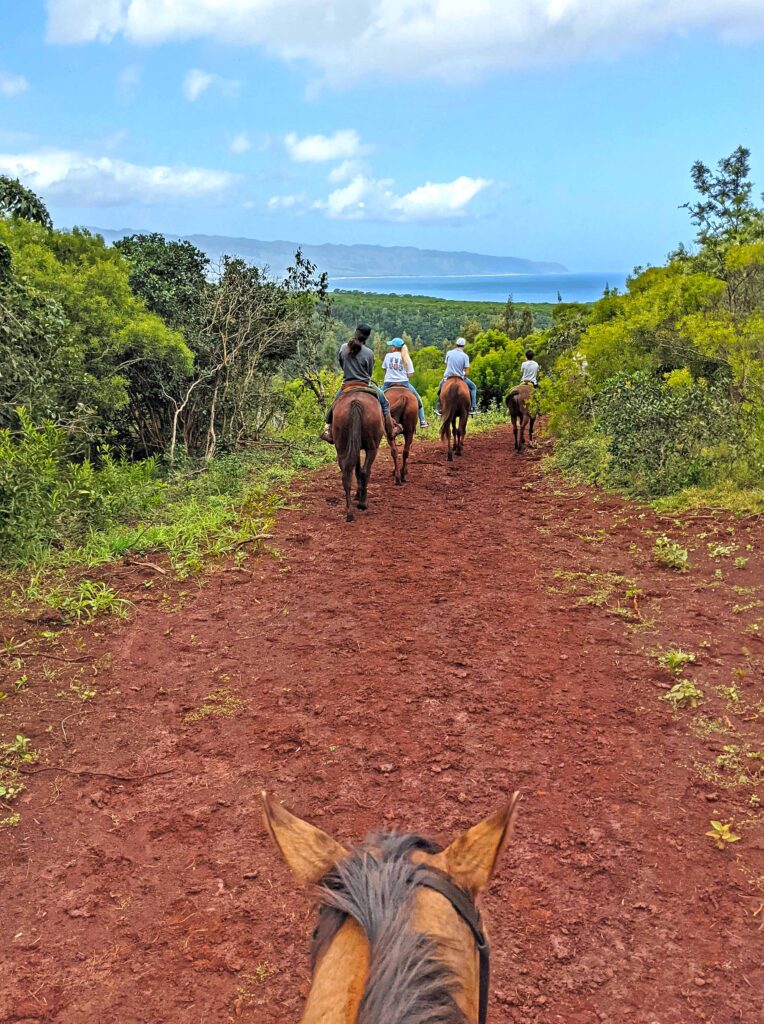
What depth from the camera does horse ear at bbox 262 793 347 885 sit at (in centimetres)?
144

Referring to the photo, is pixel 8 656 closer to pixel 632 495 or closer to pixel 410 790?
pixel 410 790

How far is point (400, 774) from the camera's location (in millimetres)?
3586

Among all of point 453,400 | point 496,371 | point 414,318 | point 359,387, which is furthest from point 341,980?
point 414,318

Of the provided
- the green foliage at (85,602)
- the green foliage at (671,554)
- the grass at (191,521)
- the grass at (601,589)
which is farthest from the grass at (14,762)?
the green foliage at (671,554)

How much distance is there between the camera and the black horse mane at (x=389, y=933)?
105 cm

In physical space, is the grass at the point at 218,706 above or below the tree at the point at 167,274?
below

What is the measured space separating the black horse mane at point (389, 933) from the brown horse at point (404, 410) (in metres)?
9.25

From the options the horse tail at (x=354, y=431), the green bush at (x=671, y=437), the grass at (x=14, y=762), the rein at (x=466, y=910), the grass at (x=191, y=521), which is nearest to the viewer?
the rein at (x=466, y=910)

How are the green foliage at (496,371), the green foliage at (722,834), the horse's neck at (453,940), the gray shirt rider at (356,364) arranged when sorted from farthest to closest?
the green foliage at (496,371)
the gray shirt rider at (356,364)
the green foliage at (722,834)
the horse's neck at (453,940)

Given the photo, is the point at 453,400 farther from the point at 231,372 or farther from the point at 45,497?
the point at 45,497

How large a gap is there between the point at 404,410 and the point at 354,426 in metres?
2.81

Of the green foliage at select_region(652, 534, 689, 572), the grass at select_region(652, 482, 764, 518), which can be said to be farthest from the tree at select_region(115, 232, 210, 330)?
the green foliage at select_region(652, 534, 689, 572)

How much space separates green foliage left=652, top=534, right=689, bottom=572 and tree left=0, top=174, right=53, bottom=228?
853 centimetres

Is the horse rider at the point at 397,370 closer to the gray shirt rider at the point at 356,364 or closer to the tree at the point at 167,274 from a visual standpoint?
the gray shirt rider at the point at 356,364
